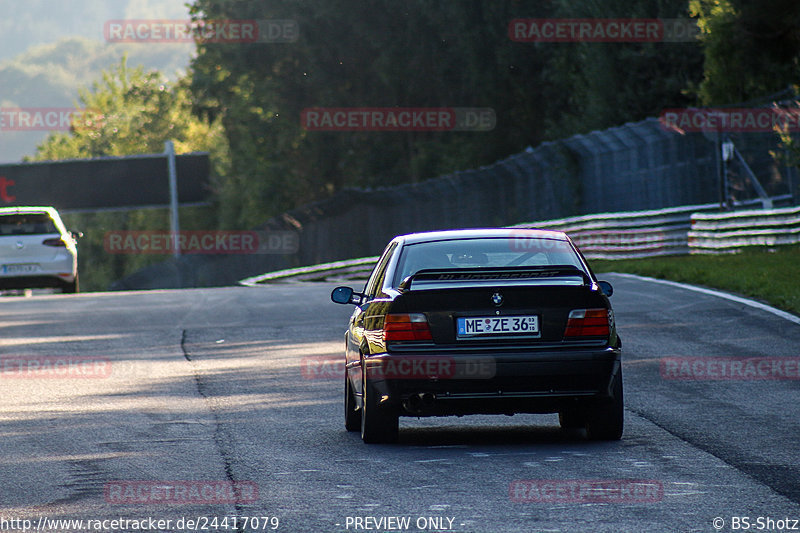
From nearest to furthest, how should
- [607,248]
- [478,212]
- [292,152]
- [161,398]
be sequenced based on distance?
[161,398], [607,248], [478,212], [292,152]

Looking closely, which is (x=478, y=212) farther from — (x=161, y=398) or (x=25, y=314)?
(x=161, y=398)

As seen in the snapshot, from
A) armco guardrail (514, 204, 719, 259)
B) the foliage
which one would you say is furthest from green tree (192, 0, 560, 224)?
armco guardrail (514, 204, 719, 259)

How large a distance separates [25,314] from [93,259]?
84.5m

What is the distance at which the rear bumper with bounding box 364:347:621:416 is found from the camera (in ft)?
26.0

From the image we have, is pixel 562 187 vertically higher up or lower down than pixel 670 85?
lower down

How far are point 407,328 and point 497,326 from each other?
53cm

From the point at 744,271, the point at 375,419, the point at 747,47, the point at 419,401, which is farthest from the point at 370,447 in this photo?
the point at 747,47

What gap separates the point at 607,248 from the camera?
103 feet

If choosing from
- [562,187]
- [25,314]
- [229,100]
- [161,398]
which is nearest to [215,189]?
[229,100]

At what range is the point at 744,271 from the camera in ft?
70.4

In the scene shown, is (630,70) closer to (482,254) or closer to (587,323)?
(482,254)

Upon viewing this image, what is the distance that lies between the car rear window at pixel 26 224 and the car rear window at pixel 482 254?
59.5 ft

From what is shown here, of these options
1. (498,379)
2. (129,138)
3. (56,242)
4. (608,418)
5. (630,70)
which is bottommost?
(608,418)

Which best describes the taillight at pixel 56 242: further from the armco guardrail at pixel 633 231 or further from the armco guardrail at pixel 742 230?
the armco guardrail at pixel 742 230
